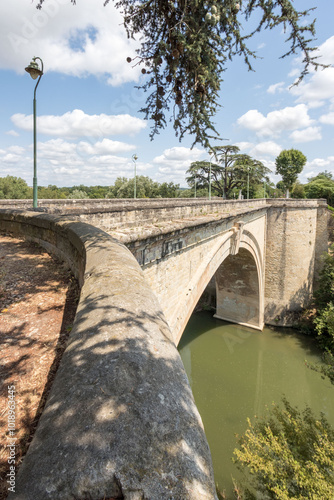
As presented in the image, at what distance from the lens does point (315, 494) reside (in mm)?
5652

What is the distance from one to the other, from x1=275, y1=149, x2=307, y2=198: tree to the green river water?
27818 millimetres

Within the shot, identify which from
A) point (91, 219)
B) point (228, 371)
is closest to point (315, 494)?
point (91, 219)

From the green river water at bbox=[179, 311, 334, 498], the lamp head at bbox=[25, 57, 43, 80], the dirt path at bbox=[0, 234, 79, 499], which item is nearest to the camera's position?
the dirt path at bbox=[0, 234, 79, 499]

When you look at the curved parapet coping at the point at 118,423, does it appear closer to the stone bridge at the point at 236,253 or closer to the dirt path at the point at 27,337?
the dirt path at the point at 27,337

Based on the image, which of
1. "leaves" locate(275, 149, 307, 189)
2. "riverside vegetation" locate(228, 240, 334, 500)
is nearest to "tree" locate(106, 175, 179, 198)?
"leaves" locate(275, 149, 307, 189)

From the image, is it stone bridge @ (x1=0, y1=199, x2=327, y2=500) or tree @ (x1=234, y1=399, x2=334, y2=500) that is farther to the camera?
tree @ (x1=234, y1=399, x2=334, y2=500)

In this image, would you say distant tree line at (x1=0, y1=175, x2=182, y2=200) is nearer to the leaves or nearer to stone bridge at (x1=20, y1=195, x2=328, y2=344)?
the leaves

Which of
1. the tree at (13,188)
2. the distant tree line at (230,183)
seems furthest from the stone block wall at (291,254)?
the tree at (13,188)

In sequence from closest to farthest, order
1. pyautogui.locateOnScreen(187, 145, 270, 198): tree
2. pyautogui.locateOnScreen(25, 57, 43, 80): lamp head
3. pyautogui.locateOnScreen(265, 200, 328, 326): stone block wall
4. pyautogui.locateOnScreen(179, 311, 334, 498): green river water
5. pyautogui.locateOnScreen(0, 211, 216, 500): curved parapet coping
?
pyautogui.locateOnScreen(0, 211, 216, 500): curved parapet coping, pyautogui.locateOnScreen(25, 57, 43, 80): lamp head, pyautogui.locateOnScreen(179, 311, 334, 498): green river water, pyautogui.locateOnScreen(265, 200, 328, 326): stone block wall, pyautogui.locateOnScreen(187, 145, 270, 198): tree

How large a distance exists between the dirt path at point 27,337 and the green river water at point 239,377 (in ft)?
28.1

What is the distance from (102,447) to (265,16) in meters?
5.35

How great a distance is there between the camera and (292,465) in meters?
6.37

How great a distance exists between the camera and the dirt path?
1.32 m

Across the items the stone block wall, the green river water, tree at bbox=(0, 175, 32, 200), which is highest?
tree at bbox=(0, 175, 32, 200)
